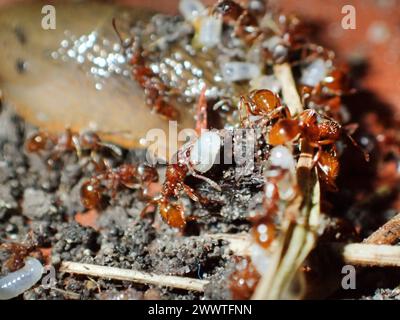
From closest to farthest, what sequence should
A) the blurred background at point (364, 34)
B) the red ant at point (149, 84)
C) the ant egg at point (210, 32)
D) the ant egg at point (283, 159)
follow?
the ant egg at point (283, 159)
the red ant at point (149, 84)
the ant egg at point (210, 32)
the blurred background at point (364, 34)

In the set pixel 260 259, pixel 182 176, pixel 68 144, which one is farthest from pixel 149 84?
pixel 260 259

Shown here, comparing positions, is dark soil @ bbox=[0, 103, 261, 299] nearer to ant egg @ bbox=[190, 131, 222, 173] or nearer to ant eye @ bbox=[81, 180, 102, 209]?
ant eye @ bbox=[81, 180, 102, 209]

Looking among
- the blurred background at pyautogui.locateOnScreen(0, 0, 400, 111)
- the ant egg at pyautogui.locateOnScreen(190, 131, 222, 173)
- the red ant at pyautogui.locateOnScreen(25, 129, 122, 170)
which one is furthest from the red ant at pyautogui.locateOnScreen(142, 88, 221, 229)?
the blurred background at pyautogui.locateOnScreen(0, 0, 400, 111)

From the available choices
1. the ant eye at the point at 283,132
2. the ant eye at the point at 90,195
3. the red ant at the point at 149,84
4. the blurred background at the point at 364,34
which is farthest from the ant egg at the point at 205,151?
the blurred background at the point at 364,34

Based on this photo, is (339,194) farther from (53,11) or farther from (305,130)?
(53,11)

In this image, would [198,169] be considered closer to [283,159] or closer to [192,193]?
[192,193]

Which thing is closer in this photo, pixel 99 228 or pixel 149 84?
pixel 99 228

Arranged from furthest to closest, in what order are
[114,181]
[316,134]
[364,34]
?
[364,34]
[114,181]
[316,134]

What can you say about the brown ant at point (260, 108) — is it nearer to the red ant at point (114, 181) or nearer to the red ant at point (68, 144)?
the red ant at point (114, 181)
